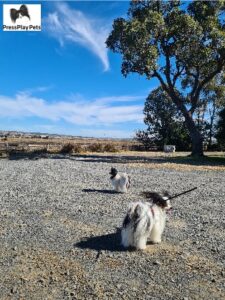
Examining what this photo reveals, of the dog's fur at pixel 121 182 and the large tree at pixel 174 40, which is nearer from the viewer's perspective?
the dog's fur at pixel 121 182

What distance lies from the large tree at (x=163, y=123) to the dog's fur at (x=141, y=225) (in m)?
43.6

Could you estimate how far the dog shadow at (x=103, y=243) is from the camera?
784 centimetres

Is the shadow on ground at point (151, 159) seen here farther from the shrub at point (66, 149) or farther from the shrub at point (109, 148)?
the shrub at point (109, 148)

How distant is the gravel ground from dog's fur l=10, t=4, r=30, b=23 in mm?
13087

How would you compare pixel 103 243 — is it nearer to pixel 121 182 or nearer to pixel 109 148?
pixel 121 182

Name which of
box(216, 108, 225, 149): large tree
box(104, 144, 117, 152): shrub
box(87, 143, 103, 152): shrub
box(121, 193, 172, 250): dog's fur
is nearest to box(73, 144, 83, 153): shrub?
box(87, 143, 103, 152): shrub

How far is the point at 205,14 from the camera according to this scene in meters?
31.7

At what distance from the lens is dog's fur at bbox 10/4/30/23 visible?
2370 cm

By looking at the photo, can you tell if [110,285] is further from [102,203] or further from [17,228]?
[102,203]

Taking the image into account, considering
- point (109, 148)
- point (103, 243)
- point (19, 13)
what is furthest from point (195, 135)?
point (103, 243)

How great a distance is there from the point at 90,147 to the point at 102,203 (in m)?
30.5

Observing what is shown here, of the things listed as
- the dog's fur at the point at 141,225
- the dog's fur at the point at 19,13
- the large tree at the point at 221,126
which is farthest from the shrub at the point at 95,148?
the dog's fur at the point at 141,225

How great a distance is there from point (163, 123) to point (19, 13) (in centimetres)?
3100

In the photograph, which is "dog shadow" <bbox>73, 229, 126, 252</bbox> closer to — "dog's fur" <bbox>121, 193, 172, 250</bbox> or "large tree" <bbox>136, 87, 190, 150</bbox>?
"dog's fur" <bbox>121, 193, 172, 250</bbox>
